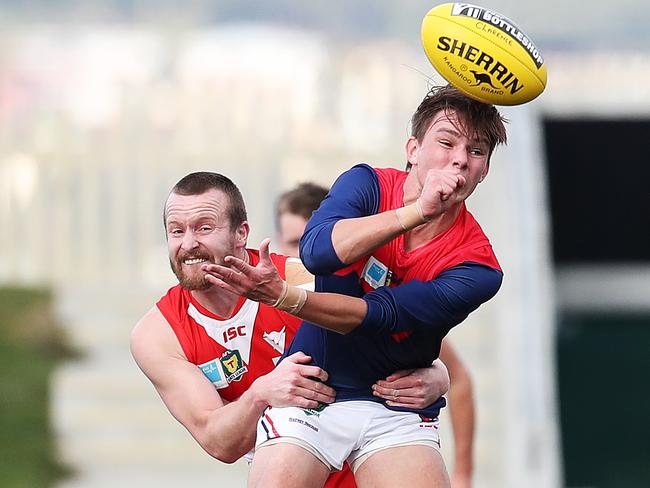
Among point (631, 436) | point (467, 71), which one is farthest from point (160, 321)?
point (631, 436)

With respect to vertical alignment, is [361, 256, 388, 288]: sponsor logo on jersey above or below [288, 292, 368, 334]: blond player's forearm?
above

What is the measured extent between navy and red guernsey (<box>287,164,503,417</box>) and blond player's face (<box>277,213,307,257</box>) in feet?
4.36

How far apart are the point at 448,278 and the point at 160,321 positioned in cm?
125

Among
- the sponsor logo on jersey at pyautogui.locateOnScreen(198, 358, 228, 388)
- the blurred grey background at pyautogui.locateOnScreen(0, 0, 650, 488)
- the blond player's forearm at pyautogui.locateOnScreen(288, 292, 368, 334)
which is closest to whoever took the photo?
the blond player's forearm at pyautogui.locateOnScreen(288, 292, 368, 334)

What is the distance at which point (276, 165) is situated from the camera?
14.2m

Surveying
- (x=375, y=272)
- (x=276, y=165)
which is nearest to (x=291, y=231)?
(x=375, y=272)

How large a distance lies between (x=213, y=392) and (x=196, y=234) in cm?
61

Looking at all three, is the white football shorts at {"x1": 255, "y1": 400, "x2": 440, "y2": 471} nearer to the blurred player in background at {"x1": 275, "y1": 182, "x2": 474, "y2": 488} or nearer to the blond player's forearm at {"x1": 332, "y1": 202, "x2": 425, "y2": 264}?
the blond player's forearm at {"x1": 332, "y1": 202, "x2": 425, "y2": 264}

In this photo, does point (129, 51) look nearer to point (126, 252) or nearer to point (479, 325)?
point (126, 252)

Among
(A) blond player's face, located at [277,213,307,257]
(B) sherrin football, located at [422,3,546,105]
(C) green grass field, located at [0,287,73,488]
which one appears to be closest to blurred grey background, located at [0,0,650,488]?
(C) green grass field, located at [0,287,73,488]

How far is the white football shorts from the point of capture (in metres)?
4.86

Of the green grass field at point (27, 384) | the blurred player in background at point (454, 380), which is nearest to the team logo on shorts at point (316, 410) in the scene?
the blurred player in background at point (454, 380)

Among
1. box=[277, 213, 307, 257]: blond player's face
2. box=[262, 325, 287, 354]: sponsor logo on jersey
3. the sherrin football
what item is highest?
the sherrin football

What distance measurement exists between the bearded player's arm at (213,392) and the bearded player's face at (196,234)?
0.33 m
